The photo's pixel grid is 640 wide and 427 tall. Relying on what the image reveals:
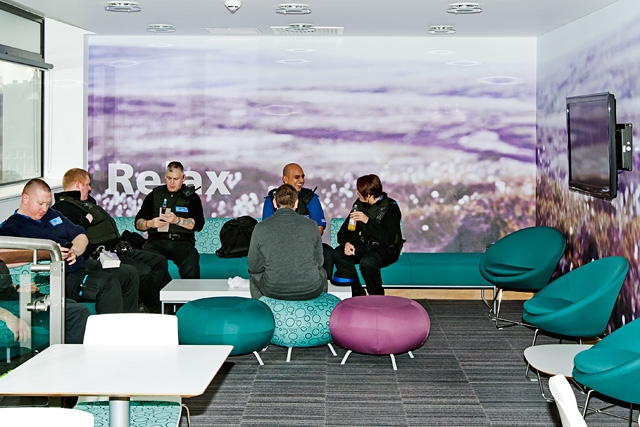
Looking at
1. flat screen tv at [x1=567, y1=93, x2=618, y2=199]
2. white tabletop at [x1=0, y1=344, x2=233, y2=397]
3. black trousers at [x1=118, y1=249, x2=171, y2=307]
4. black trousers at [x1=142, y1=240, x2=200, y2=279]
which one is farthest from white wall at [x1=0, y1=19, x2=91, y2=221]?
white tabletop at [x1=0, y1=344, x2=233, y2=397]

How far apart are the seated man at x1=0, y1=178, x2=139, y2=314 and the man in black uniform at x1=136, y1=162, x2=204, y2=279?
140 centimetres

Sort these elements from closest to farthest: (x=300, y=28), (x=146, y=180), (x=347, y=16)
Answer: (x=347, y=16) < (x=300, y=28) < (x=146, y=180)

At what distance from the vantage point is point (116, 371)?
413 centimetres

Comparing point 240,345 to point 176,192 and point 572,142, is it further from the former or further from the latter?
point 572,142

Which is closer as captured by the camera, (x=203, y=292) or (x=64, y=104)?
(x=203, y=292)

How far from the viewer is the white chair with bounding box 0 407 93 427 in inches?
127

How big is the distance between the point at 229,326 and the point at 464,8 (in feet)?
11.7

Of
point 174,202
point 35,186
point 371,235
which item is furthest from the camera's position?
point 174,202

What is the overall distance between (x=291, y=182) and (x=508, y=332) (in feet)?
8.76

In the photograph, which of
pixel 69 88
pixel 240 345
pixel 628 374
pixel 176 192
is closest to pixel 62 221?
pixel 240 345

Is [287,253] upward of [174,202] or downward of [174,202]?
downward

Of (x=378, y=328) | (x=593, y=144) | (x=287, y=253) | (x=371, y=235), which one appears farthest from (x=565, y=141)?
(x=287, y=253)

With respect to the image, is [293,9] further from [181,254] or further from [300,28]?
[181,254]

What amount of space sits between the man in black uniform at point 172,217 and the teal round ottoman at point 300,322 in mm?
2435
